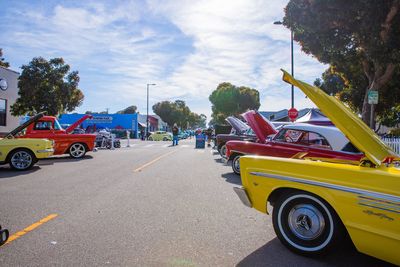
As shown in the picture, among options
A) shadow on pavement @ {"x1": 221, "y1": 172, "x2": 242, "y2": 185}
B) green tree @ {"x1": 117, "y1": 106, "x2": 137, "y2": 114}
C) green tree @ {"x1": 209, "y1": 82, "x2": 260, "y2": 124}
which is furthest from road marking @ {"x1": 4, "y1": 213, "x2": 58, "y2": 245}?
green tree @ {"x1": 117, "y1": 106, "x2": 137, "y2": 114}

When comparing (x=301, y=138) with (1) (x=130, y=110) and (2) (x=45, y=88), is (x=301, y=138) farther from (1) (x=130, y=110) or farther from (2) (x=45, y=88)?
(1) (x=130, y=110)

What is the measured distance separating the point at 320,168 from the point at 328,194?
290 millimetres

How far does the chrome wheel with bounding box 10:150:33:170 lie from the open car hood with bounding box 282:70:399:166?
9.60 m

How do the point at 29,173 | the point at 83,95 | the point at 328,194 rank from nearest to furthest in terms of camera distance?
the point at 328,194 → the point at 29,173 → the point at 83,95

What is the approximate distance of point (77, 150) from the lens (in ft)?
51.8

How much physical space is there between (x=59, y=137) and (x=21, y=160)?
4236 mm

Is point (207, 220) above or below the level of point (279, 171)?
below

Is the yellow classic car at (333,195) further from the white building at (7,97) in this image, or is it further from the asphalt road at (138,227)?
the white building at (7,97)

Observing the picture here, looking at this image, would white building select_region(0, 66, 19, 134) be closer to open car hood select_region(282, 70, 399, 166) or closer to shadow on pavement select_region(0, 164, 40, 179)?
shadow on pavement select_region(0, 164, 40, 179)

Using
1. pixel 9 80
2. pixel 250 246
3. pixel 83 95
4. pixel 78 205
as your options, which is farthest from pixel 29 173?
pixel 83 95

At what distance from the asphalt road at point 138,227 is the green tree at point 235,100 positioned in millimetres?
58342

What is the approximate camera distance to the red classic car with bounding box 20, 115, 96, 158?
1491 centimetres

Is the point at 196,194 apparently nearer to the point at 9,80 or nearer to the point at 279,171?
the point at 279,171

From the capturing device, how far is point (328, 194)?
356 cm
